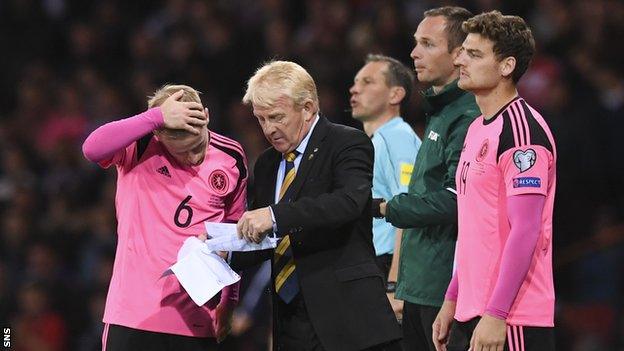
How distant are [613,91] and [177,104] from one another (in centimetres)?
476

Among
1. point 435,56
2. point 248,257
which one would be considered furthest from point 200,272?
point 435,56

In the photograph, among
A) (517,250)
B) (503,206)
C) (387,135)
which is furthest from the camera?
(387,135)

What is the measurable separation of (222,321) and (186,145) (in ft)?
2.29

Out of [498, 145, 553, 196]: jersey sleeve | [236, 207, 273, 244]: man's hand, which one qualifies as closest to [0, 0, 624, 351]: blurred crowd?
[236, 207, 273, 244]: man's hand

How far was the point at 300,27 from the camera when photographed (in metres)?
10.2

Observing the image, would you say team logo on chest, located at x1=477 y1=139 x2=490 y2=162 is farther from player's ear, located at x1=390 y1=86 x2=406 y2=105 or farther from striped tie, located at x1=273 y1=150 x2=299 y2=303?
player's ear, located at x1=390 y1=86 x2=406 y2=105

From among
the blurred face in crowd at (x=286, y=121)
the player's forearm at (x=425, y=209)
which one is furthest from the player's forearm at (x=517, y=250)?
the blurred face in crowd at (x=286, y=121)

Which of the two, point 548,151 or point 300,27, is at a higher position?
point 300,27

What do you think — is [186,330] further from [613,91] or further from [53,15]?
[53,15]

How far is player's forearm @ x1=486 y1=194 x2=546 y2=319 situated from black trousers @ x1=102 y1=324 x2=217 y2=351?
119 centimetres

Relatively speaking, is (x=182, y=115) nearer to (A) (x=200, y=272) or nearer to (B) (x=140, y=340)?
(A) (x=200, y=272)

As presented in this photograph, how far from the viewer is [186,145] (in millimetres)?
4020

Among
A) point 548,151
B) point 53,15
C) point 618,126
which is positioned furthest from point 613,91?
point 53,15

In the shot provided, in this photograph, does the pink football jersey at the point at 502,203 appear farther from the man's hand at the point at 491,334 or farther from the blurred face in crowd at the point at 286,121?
the blurred face in crowd at the point at 286,121
